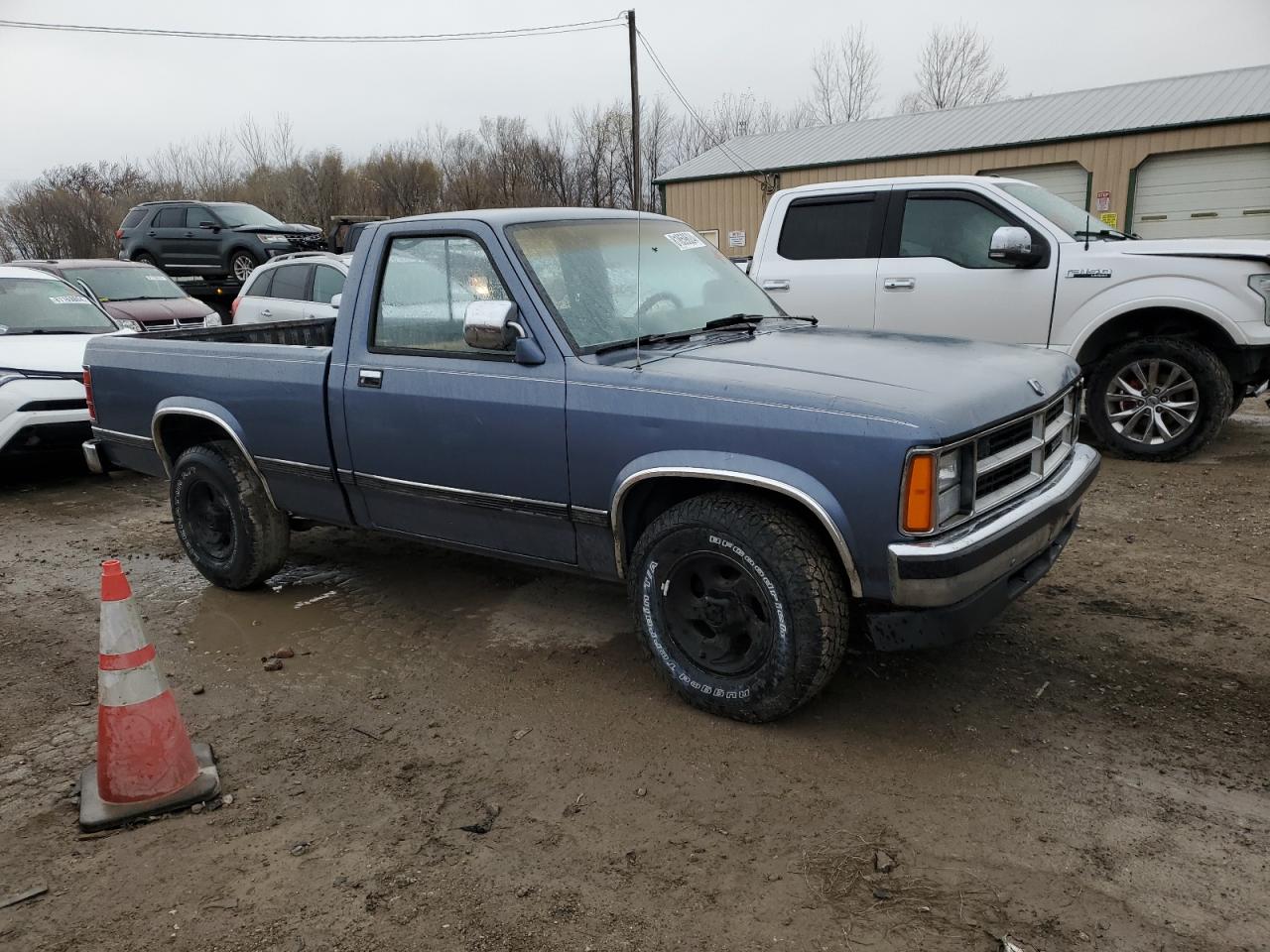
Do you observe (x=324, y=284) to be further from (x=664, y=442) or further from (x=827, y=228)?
(x=664, y=442)

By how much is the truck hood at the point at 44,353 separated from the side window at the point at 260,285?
272 centimetres

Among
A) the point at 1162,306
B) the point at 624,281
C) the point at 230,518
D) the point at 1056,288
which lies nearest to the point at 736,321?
the point at 624,281

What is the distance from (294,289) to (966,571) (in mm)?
9324

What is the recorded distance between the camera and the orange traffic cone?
3.05 m

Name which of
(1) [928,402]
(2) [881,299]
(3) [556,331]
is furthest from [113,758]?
(2) [881,299]

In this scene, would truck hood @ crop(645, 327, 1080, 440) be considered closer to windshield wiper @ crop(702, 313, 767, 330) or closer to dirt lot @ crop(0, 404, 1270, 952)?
windshield wiper @ crop(702, 313, 767, 330)

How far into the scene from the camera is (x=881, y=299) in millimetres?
7508

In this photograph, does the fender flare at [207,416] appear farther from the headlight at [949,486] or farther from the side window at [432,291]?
the headlight at [949,486]

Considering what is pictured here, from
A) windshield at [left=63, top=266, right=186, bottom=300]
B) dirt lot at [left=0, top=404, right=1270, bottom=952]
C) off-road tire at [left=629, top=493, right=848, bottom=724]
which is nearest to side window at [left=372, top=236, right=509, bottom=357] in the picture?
off-road tire at [left=629, top=493, right=848, bottom=724]

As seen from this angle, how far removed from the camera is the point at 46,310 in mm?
8750

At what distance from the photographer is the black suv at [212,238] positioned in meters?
18.0

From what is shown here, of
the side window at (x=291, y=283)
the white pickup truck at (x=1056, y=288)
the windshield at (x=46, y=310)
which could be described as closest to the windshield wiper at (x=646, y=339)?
the white pickup truck at (x=1056, y=288)

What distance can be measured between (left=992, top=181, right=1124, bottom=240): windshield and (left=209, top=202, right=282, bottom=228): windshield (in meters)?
15.1

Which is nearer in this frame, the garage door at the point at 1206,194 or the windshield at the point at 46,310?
the windshield at the point at 46,310
